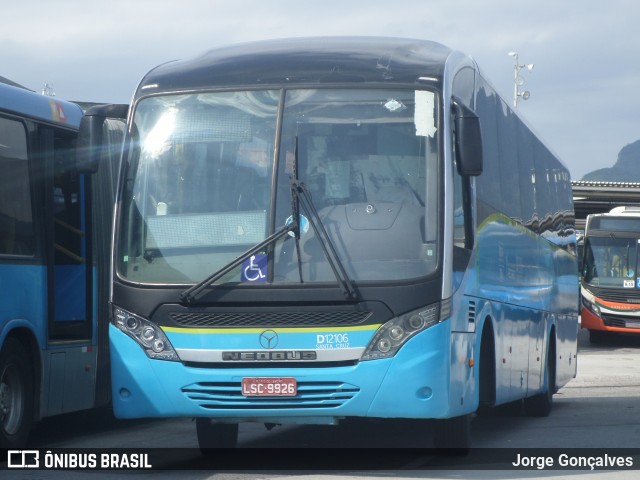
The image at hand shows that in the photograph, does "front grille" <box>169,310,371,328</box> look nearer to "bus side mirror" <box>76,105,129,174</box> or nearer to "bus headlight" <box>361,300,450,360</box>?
"bus headlight" <box>361,300,450,360</box>

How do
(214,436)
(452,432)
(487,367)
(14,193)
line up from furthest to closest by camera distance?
(487,367) < (14,193) < (214,436) < (452,432)

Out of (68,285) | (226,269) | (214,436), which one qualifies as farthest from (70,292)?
(226,269)

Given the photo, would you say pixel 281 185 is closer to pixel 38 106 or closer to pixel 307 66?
pixel 307 66

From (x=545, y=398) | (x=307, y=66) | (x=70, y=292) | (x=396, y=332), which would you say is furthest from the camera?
(x=545, y=398)

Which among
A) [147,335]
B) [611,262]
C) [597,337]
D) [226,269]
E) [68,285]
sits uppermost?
[226,269]

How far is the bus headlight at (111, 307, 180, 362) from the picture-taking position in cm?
→ 966

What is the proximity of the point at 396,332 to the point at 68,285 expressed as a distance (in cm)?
430

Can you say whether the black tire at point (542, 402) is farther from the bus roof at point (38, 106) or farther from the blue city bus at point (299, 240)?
the bus roof at point (38, 106)

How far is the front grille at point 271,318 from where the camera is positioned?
372 inches

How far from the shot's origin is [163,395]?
9.62 meters

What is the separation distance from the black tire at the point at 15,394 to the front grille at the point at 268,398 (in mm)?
2245

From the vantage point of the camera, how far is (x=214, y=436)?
11188mm

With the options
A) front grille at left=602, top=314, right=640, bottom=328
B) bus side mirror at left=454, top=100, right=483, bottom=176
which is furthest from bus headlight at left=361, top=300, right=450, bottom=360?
front grille at left=602, top=314, right=640, bottom=328

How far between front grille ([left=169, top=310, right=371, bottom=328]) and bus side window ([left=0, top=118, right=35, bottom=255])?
226 centimetres
